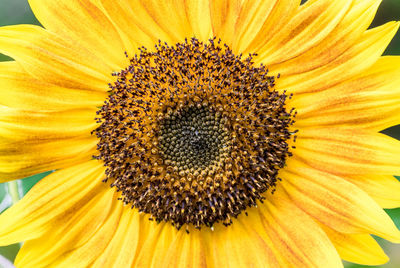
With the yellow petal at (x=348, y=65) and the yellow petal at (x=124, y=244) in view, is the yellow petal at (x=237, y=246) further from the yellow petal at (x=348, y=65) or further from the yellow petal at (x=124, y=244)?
the yellow petal at (x=348, y=65)

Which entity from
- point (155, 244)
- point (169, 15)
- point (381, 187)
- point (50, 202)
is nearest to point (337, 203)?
point (381, 187)

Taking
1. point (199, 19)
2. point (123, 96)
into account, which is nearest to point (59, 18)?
point (123, 96)

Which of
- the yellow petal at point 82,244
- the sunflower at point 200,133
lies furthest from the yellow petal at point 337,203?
the yellow petal at point 82,244

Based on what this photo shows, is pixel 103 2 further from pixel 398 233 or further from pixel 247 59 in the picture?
pixel 398 233

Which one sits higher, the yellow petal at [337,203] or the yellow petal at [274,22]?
the yellow petal at [274,22]

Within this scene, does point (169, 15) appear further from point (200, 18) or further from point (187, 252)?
point (187, 252)

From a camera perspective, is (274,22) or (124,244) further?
(124,244)
